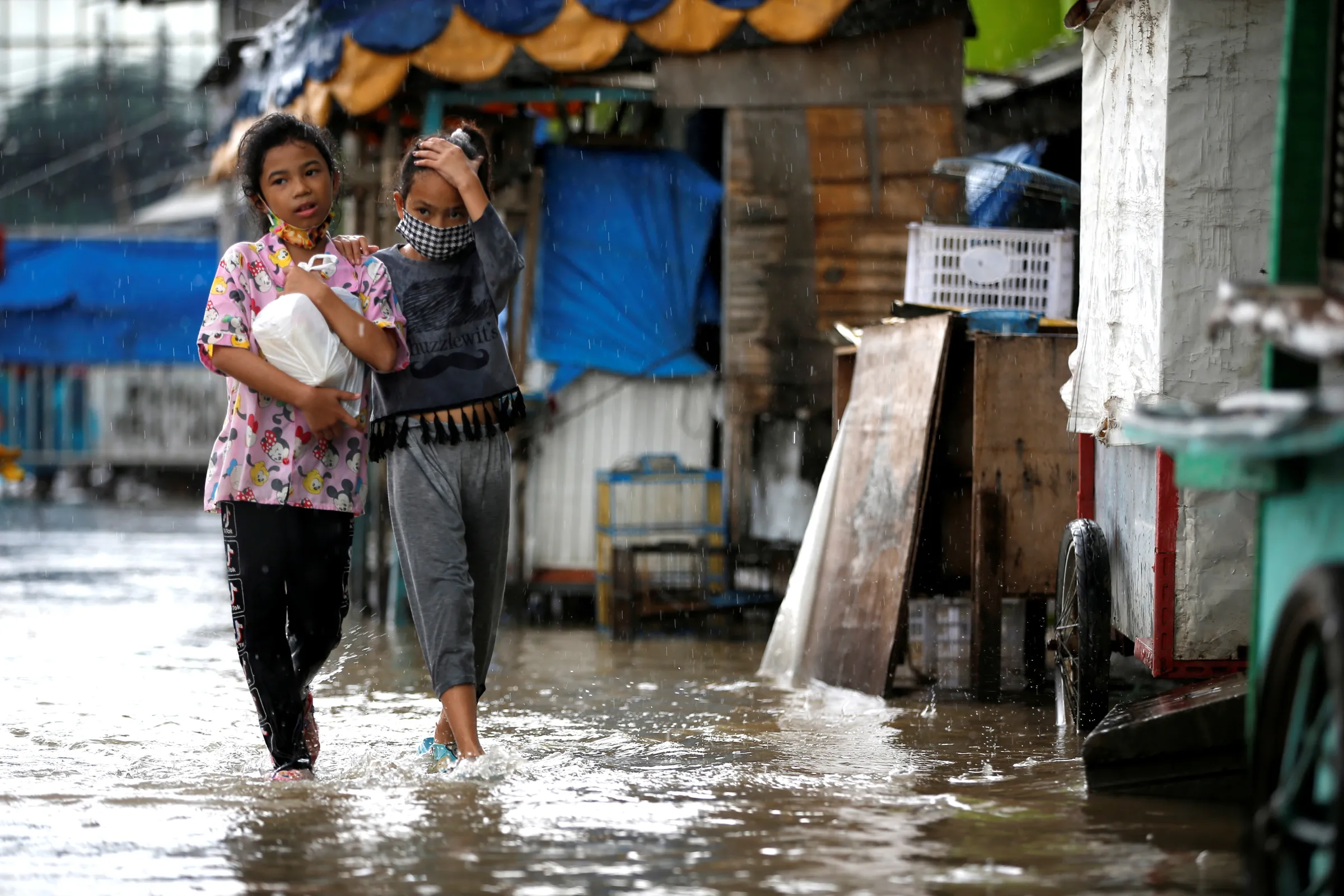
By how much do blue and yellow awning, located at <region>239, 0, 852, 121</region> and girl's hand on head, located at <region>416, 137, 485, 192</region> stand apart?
4.08m

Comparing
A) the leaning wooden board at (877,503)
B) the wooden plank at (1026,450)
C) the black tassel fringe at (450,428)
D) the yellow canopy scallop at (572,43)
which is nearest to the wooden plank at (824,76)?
the yellow canopy scallop at (572,43)

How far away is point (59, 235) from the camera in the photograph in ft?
57.7

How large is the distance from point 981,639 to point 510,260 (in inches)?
112

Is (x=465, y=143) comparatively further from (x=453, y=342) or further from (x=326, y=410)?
(x=326, y=410)

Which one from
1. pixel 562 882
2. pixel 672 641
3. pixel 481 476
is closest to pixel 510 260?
pixel 481 476

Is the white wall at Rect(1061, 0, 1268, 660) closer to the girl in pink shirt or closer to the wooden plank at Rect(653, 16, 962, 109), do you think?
the girl in pink shirt

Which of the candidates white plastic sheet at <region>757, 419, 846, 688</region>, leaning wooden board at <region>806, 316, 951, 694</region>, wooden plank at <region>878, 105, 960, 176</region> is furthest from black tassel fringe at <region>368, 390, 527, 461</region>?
wooden plank at <region>878, 105, 960, 176</region>

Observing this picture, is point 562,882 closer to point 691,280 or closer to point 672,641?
point 672,641

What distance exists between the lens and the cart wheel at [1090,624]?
17.4ft

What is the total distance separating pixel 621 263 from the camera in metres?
9.30

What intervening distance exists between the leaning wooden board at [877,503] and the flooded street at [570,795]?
0.28 meters

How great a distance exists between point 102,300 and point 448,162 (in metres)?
14.0

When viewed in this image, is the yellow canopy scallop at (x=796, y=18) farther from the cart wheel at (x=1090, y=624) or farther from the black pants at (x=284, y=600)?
the black pants at (x=284, y=600)

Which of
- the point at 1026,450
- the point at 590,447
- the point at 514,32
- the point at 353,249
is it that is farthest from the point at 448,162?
the point at 590,447
